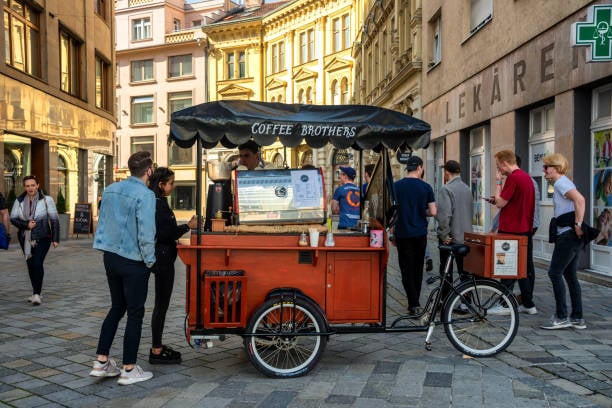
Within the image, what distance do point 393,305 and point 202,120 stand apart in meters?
4.29

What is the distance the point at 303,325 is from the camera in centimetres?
534

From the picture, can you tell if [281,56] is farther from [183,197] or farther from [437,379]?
[437,379]

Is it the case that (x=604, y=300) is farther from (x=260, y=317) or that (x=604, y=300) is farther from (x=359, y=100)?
(x=359, y=100)

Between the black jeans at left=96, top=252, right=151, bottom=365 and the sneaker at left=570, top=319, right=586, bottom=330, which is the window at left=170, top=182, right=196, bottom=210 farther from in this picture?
the black jeans at left=96, top=252, right=151, bottom=365

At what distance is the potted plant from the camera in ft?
66.7

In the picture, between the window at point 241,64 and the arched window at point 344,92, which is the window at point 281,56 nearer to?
the window at point 241,64

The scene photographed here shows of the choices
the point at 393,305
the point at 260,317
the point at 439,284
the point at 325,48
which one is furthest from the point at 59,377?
the point at 325,48

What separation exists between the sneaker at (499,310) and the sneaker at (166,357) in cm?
279

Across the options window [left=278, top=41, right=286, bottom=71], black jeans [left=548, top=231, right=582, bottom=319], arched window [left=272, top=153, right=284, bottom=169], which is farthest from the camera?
window [left=278, top=41, right=286, bottom=71]

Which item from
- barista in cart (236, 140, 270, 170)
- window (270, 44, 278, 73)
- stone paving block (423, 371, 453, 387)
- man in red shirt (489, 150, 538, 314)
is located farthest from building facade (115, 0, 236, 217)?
stone paving block (423, 371, 453, 387)

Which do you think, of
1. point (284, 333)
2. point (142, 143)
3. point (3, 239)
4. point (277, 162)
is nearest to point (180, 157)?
point (142, 143)

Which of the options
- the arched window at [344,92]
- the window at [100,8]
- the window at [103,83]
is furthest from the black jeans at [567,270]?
the arched window at [344,92]

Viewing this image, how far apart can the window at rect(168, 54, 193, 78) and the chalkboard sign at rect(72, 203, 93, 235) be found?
32357 millimetres

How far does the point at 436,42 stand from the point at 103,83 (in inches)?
537
